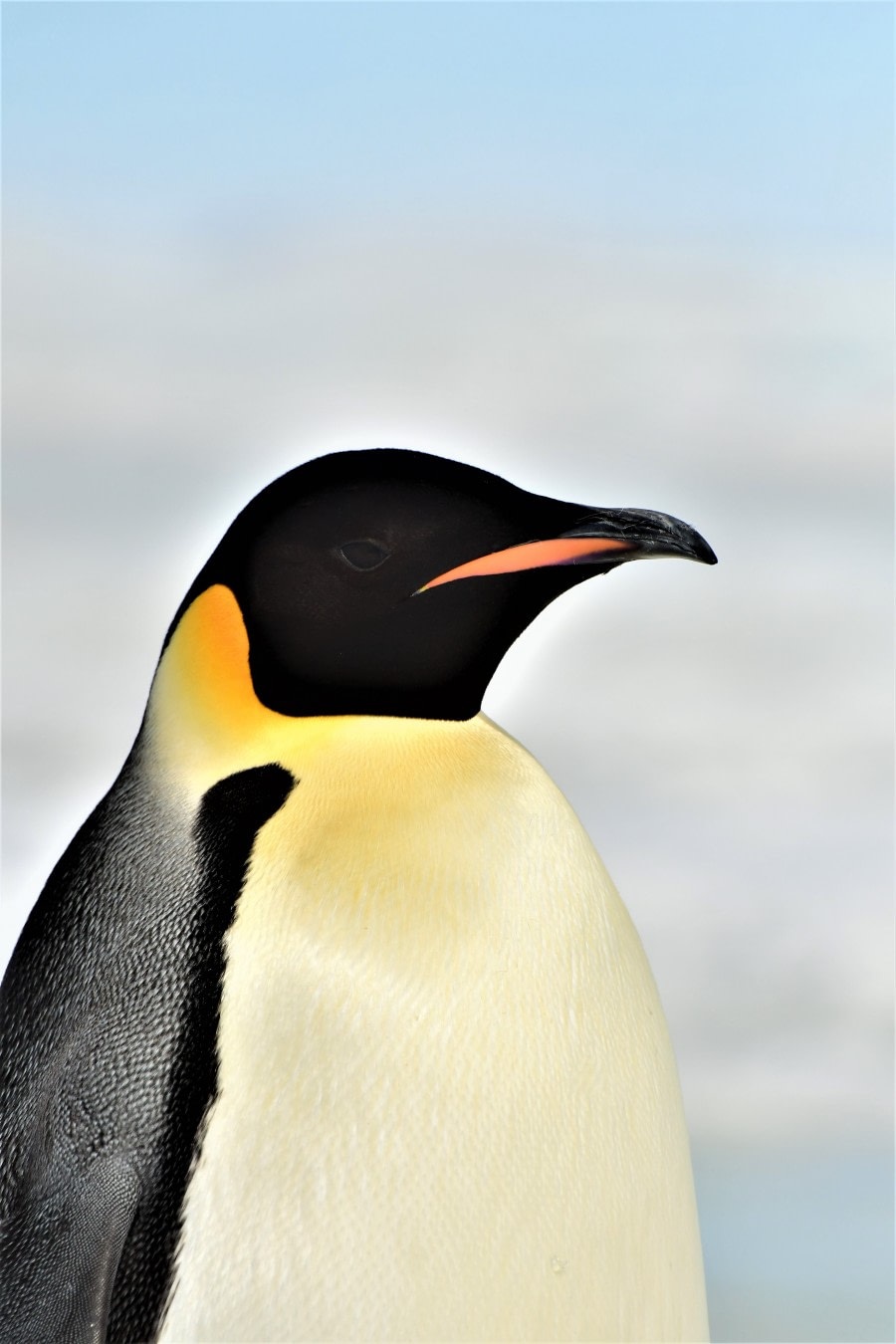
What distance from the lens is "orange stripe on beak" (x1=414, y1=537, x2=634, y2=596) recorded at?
115 cm

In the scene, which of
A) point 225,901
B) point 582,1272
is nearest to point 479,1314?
point 582,1272

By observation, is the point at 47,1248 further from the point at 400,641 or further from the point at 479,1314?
the point at 400,641

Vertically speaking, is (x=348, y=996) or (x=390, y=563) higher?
(x=390, y=563)

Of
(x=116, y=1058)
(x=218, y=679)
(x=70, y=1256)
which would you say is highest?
(x=218, y=679)

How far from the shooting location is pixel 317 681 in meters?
1.16

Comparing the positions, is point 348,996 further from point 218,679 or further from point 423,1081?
point 218,679

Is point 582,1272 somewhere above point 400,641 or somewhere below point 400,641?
below

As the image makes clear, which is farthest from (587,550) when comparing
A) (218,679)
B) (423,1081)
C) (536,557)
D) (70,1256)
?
(70,1256)

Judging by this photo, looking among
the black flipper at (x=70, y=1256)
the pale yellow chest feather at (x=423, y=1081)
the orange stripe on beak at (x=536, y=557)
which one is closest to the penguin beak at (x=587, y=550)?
the orange stripe on beak at (x=536, y=557)

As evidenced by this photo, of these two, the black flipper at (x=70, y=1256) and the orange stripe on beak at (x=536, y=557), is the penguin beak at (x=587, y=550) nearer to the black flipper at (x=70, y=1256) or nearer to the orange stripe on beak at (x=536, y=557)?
the orange stripe on beak at (x=536, y=557)

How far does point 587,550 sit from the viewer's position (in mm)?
1146

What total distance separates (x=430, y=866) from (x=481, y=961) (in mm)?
74

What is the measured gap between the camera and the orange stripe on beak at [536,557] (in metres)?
1.15

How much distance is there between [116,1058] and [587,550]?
47 cm
